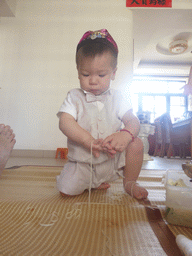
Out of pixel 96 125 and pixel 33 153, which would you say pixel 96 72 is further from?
pixel 33 153

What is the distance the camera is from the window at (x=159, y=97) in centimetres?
669

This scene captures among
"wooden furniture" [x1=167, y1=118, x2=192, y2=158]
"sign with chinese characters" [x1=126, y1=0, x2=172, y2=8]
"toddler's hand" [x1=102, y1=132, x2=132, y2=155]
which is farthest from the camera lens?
"wooden furniture" [x1=167, y1=118, x2=192, y2=158]

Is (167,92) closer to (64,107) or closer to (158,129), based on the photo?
(158,129)

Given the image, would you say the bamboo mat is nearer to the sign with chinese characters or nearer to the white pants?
the white pants

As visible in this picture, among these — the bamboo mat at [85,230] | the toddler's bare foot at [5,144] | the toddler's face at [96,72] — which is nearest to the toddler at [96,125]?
the toddler's face at [96,72]

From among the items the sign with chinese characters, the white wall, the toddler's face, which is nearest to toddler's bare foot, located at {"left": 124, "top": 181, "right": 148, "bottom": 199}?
the toddler's face

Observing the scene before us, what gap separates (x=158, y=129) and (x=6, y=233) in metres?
3.87

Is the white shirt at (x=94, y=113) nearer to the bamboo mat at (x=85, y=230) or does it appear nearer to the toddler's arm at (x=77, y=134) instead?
the toddler's arm at (x=77, y=134)

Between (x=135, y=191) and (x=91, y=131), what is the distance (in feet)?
0.82

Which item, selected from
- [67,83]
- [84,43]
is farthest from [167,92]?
[84,43]

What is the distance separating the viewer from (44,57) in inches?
103

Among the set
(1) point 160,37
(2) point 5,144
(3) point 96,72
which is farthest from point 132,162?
(1) point 160,37

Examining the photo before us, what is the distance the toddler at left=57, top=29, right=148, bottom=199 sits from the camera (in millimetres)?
652

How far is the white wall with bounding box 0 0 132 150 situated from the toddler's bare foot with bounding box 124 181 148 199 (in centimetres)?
188
